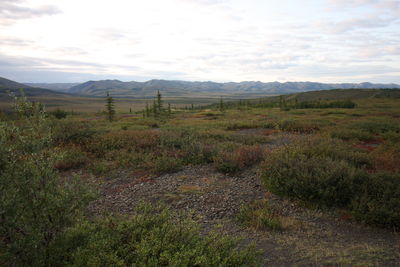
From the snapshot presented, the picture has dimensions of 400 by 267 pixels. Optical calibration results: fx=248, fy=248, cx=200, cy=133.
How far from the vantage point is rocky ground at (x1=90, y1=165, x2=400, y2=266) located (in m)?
4.86

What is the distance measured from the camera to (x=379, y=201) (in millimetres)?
6117

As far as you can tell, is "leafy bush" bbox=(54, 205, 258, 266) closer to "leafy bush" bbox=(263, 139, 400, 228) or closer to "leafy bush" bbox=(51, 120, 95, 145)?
"leafy bush" bbox=(263, 139, 400, 228)

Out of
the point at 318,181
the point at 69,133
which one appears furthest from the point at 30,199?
the point at 69,133

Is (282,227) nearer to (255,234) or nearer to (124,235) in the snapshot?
(255,234)

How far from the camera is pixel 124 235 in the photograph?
185 inches

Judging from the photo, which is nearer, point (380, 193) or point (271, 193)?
point (380, 193)

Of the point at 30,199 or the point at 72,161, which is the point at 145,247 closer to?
the point at 30,199

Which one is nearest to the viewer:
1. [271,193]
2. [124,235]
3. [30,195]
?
[30,195]

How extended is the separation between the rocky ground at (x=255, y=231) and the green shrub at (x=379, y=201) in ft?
0.90

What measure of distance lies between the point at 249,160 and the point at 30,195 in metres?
8.35

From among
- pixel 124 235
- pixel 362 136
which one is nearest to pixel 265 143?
pixel 362 136

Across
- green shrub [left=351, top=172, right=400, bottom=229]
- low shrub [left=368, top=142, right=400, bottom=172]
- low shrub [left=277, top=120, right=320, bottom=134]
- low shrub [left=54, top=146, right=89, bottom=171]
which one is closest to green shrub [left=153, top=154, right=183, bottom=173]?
low shrub [left=54, top=146, right=89, bottom=171]

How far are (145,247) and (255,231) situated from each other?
2.86 m

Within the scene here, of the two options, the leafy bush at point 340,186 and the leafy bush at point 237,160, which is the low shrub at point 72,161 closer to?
the leafy bush at point 237,160
